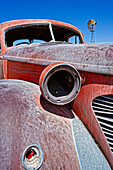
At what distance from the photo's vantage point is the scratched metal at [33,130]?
1.03 m

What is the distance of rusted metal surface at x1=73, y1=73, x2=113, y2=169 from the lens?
1.22 meters

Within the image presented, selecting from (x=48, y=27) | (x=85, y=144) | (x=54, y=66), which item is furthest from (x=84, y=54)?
(x=48, y=27)

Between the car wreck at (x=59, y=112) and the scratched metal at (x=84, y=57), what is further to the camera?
the scratched metal at (x=84, y=57)

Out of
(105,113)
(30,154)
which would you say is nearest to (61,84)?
(105,113)

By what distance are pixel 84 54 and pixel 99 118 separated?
735mm

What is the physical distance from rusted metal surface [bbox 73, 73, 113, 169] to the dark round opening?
17 cm

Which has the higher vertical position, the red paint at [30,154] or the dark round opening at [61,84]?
the dark round opening at [61,84]

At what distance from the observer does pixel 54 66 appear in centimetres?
116

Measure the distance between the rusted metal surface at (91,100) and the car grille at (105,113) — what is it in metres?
0.04

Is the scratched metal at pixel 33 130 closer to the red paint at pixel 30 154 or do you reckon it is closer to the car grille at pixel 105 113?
the red paint at pixel 30 154

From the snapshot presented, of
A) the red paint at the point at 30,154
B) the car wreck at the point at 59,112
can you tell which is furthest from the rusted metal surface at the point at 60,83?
the red paint at the point at 30,154

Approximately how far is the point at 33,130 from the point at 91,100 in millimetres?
689

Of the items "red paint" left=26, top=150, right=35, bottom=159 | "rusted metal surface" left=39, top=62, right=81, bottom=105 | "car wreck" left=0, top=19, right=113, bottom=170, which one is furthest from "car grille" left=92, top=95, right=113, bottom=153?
"red paint" left=26, top=150, right=35, bottom=159

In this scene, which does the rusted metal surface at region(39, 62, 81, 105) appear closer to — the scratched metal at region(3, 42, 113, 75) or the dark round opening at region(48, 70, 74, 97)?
the dark round opening at region(48, 70, 74, 97)
